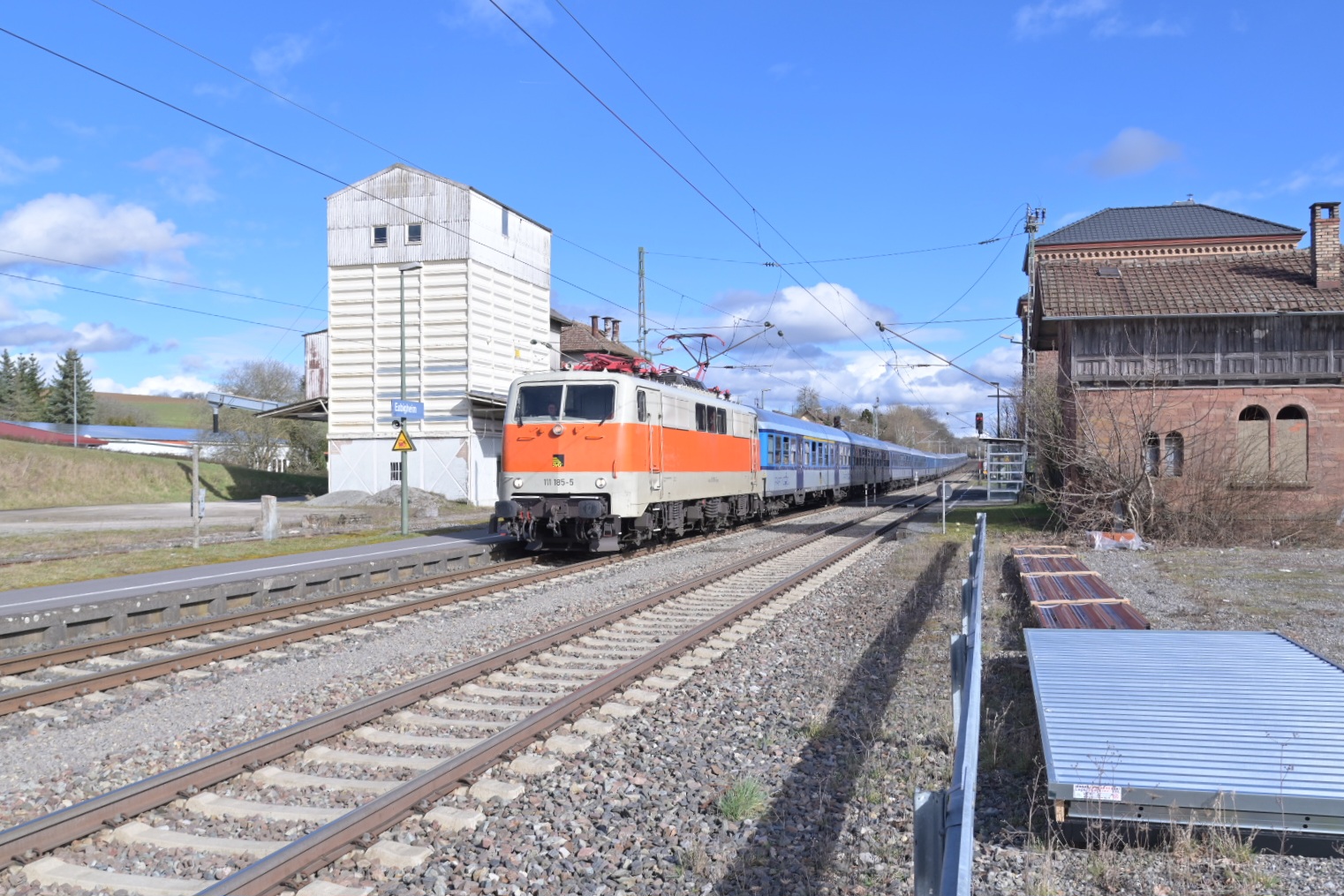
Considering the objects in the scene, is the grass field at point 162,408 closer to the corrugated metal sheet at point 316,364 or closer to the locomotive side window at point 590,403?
the corrugated metal sheet at point 316,364

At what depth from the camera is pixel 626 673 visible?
7840 millimetres

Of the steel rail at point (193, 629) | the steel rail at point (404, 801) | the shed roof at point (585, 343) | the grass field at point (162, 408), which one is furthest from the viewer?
the grass field at point (162, 408)

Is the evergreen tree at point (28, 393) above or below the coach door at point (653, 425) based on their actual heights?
above

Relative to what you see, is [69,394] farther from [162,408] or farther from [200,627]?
[200,627]

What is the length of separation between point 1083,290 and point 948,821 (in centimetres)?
2238

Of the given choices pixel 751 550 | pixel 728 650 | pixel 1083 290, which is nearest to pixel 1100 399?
pixel 1083 290

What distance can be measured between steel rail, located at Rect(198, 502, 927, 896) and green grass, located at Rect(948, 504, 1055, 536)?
15.8 metres

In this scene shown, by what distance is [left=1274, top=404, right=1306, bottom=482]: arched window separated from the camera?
20344 mm

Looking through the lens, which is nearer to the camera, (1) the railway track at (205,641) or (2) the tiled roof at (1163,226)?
(1) the railway track at (205,641)

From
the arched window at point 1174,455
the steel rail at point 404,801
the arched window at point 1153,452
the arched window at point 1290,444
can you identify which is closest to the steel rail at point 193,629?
the steel rail at point 404,801

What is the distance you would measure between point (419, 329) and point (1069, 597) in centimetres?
2850

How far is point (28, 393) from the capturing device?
272 feet

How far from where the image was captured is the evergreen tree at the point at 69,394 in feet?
256

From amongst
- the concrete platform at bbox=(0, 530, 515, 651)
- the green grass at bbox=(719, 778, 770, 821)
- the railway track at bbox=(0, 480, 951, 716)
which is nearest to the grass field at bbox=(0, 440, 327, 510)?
→ the concrete platform at bbox=(0, 530, 515, 651)
